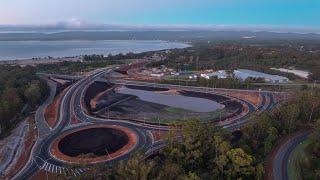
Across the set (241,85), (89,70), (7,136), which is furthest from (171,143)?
(89,70)

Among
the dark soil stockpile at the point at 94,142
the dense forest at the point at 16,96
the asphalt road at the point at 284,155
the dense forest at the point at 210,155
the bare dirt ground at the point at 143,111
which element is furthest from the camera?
the bare dirt ground at the point at 143,111

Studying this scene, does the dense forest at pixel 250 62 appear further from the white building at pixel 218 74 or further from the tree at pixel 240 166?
the tree at pixel 240 166

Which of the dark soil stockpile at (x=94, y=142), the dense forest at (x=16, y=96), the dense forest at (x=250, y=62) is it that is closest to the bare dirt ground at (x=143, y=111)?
the dark soil stockpile at (x=94, y=142)

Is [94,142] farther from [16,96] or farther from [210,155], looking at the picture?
[16,96]

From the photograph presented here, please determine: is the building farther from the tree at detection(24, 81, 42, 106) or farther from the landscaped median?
the tree at detection(24, 81, 42, 106)

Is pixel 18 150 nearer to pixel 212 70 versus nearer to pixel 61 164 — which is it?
pixel 61 164

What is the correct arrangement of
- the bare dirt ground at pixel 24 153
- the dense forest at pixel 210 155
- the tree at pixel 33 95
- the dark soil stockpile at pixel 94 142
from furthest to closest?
1. the tree at pixel 33 95
2. the dark soil stockpile at pixel 94 142
3. the bare dirt ground at pixel 24 153
4. the dense forest at pixel 210 155
